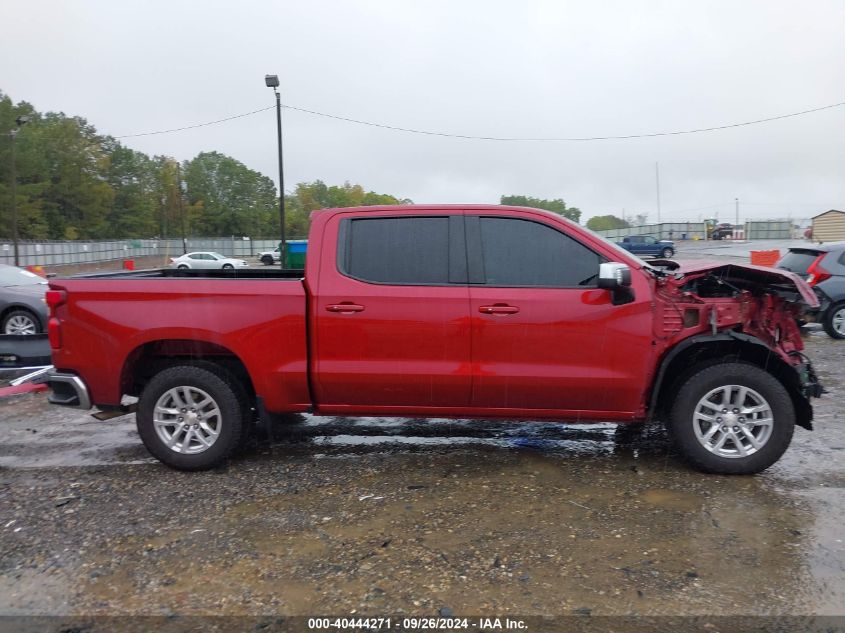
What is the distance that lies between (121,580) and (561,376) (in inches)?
112

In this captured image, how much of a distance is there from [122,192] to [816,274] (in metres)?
86.8

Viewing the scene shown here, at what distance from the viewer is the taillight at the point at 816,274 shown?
414 inches

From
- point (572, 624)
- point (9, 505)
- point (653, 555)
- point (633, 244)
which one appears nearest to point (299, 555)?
point (572, 624)

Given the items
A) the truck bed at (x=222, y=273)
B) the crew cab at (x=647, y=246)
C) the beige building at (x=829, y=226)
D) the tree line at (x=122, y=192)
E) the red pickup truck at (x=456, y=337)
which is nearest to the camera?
the red pickup truck at (x=456, y=337)

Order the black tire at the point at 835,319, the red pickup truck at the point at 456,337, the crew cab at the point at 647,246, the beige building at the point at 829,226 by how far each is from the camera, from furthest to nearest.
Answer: the beige building at the point at 829,226 < the crew cab at the point at 647,246 < the black tire at the point at 835,319 < the red pickup truck at the point at 456,337

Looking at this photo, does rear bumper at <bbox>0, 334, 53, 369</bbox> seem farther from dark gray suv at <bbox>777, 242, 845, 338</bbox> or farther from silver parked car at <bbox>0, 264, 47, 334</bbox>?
dark gray suv at <bbox>777, 242, 845, 338</bbox>

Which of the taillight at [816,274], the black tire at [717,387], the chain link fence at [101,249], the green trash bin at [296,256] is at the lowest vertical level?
the black tire at [717,387]

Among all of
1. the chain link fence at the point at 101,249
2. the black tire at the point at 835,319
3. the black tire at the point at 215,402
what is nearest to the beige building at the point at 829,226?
the black tire at the point at 835,319

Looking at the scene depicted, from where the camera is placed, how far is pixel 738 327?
4.61 m

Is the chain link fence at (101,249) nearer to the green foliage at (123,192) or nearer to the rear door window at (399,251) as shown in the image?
the green foliage at (123,192)

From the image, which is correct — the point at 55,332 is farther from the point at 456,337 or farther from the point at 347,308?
the point at 456,337

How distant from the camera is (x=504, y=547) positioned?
3658 millimetres

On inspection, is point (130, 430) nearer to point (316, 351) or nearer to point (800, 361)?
point (316, 351)

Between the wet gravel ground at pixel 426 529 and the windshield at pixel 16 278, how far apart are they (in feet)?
21.2
